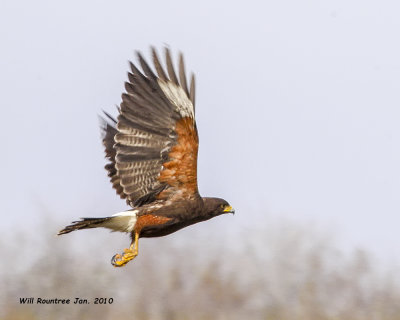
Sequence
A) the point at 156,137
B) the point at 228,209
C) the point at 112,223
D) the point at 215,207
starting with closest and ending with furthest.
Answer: the point at 112,223 → the point at 156,137 → the point at 215,207 → the point at 228,209

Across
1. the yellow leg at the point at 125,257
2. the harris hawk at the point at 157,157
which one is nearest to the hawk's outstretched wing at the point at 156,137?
the harris hawk at the point at 157,157

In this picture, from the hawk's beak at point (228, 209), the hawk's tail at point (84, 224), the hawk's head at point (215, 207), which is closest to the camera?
the hawk's tail at point (84, 224)

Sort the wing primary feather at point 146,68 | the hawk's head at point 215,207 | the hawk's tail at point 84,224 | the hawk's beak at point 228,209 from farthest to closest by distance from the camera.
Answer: the hawk's beak at point 228,209 < the hawk's head at point 215,207 < the wing primary feather at point 146,68 < the hawk's tail at point 84,224

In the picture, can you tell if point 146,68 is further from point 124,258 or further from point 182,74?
point 124,258

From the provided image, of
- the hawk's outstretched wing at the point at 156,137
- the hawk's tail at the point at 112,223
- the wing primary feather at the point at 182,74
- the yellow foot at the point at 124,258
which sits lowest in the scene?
the yellow foot at the point at 124,258

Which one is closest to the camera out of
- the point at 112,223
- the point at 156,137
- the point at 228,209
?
the point at 112,223

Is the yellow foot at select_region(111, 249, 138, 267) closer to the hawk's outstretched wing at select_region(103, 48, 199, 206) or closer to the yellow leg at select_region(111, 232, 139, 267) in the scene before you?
the yellow leg at select_region(111, 232, 139, 267)

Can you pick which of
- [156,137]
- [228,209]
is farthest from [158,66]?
[228,209]

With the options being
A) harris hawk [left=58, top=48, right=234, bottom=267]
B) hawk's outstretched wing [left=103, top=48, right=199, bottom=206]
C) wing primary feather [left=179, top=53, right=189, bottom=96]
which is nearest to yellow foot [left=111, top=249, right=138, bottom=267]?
harris hawk [left=58, top=48, right=234, bottom=267]

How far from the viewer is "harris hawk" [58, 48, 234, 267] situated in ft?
45.1

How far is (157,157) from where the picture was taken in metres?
14.1

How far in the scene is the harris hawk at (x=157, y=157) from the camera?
45.1 ft

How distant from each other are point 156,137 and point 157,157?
0.86 ft

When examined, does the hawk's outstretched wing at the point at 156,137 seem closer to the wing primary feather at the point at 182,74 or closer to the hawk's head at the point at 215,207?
the wing primary feather at the point at 182,74
